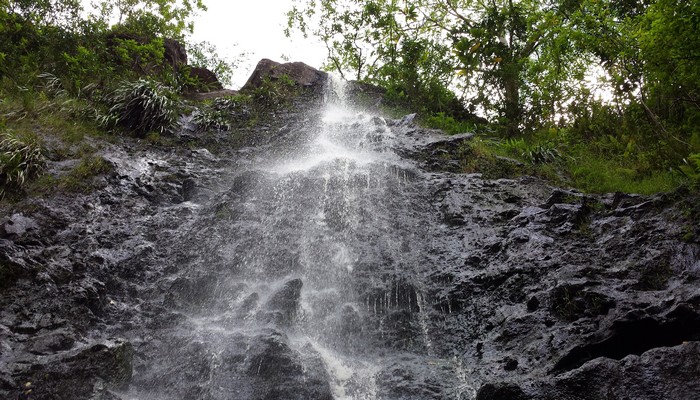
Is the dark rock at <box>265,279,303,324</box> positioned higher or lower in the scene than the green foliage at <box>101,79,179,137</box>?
lower

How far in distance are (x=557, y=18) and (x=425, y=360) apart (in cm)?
1029

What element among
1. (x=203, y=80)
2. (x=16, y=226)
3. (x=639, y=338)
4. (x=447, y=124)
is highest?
(x=203, y=80)

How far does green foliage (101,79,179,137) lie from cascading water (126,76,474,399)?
107 inches

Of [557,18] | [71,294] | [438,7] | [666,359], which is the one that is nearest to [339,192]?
[71,294]

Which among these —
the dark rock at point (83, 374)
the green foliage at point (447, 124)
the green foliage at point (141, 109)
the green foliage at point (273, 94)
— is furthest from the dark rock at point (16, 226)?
the green foliage at point (447, 124)

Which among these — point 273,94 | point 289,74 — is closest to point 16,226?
point 273,94

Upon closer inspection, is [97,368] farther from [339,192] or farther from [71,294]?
[339,192]

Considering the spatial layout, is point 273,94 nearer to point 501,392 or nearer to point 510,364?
point 510,364

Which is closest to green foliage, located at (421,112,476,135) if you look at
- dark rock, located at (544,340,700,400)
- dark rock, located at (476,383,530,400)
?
dark rock, located at (476,383,530,400)

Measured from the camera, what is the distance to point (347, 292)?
7250 millimetres

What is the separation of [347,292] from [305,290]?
2.28 feet

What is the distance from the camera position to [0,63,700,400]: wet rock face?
16.5 feet

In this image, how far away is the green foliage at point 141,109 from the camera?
11211 millimetres

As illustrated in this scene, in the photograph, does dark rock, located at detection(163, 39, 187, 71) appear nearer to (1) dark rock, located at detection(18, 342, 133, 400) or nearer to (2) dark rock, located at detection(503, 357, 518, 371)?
(1) dark rock, located at detection(18, 342, 133, 400)
